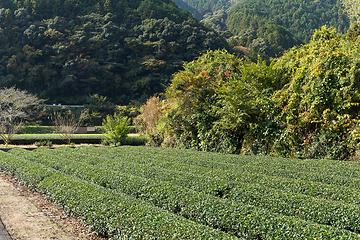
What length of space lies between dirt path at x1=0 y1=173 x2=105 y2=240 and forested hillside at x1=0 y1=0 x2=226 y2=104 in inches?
1344

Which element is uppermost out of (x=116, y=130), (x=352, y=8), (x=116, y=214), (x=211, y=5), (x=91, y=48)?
(x=211, y=5)

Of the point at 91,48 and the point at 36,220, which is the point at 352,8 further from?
the point at 36,220

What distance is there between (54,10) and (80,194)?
50.7m

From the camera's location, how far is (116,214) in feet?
12.3

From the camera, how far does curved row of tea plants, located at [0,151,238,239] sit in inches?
123

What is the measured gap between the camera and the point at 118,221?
3627 millimetres

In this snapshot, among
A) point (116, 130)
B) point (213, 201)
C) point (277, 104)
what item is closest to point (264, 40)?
point (116, 130)

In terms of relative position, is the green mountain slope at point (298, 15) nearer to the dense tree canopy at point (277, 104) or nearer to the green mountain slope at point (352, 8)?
the green mountain slope at point (352, 8)

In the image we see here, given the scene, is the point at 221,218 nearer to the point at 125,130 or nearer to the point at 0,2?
the point at 125,130

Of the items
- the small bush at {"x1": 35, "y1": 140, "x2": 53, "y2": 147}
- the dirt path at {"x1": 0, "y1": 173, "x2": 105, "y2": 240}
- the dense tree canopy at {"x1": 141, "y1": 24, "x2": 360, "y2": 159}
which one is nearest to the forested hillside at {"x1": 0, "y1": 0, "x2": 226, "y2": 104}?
the small bush at {"x1": 35, "y1": 140, "x2": 53, "y2": 147}

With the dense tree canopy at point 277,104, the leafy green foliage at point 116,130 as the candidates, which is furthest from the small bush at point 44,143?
the dense tree canopy at point 277,104

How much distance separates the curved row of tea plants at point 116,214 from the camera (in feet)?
10.3

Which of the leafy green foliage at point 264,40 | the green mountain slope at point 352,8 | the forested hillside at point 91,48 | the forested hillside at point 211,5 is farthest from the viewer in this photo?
the forested hillside at point 211,5

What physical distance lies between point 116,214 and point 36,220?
1.62 m
